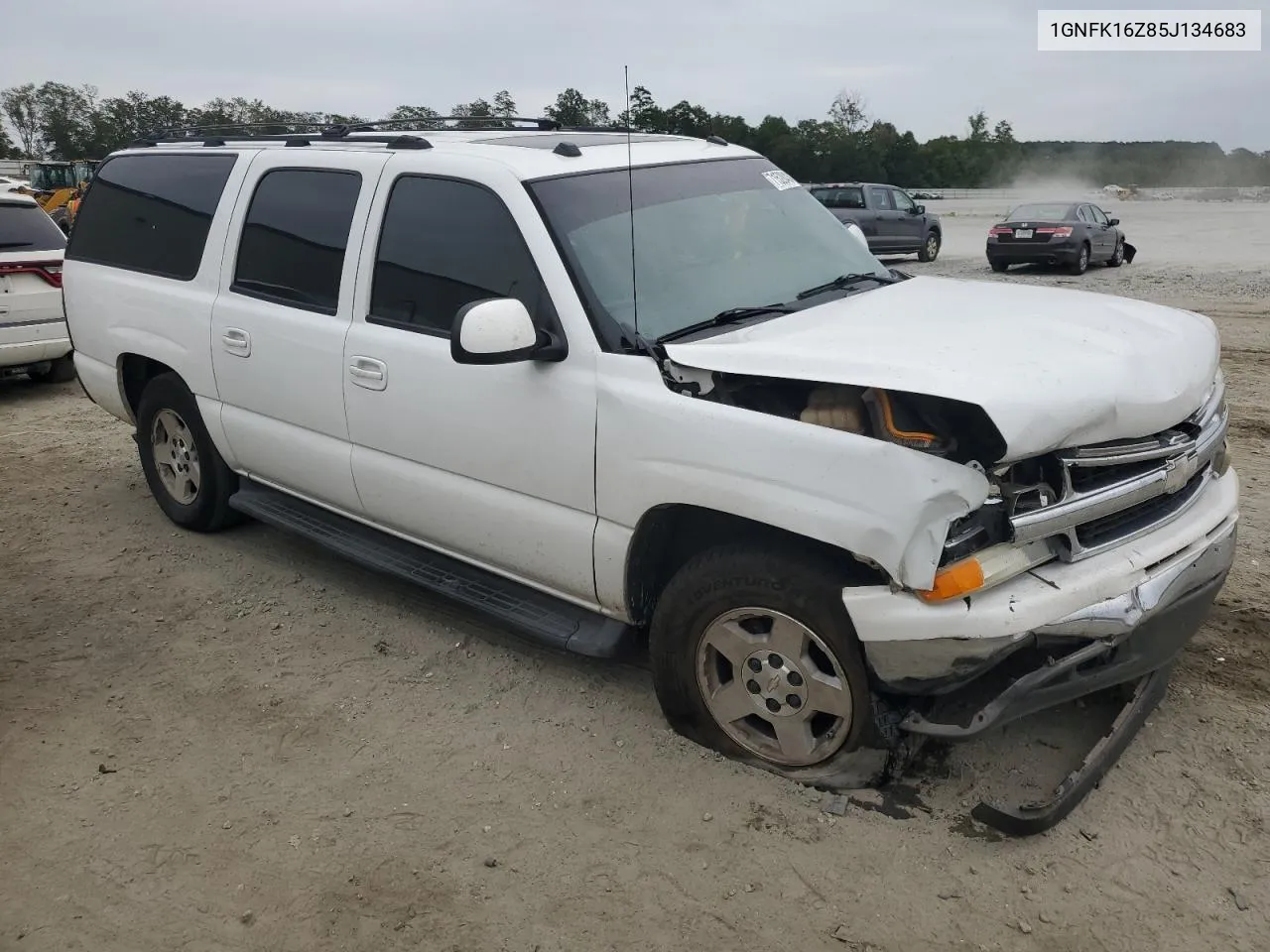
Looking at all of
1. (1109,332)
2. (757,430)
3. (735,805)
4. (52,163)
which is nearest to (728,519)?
(757,430)

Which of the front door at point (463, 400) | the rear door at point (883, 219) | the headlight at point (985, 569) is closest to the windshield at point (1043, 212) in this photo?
the rear door at point (883, 219)

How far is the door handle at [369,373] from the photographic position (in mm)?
4016

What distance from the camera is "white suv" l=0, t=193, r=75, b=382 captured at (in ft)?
28.8

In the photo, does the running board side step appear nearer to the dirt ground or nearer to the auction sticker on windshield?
the dirt ground

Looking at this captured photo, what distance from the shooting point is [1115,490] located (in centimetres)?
293

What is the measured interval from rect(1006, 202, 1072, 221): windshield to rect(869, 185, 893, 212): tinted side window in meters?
2.98

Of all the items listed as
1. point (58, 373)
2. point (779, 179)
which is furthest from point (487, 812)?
point (58, 373)

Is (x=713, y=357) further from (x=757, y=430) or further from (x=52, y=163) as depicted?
(x=52, y=163)

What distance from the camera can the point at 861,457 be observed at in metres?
2.78

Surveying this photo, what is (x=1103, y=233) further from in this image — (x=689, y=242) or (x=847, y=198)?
(x=689, y=242)

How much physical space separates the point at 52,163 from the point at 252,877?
37864 mm

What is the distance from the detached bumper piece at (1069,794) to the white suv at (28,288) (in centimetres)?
850

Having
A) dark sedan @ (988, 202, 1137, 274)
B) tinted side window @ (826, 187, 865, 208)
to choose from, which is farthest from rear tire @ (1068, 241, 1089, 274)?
tinted side window @ (826, 187, 865, 208)

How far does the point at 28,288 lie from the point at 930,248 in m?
17.6
